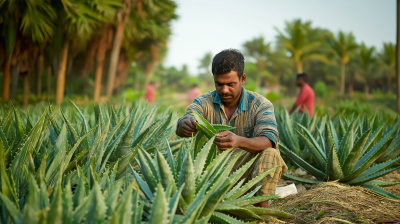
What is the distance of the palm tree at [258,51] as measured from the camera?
4358 cm

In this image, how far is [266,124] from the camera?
86.0 inches

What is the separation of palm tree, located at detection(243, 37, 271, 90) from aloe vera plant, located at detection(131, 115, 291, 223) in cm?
3915

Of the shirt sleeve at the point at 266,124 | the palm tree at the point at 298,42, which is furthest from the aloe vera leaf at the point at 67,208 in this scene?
the palm tree at the point at 298,42

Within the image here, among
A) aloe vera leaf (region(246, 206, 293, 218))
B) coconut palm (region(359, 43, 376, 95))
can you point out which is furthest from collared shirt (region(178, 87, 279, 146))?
coconut palm (region(359, 43, 376, 95))

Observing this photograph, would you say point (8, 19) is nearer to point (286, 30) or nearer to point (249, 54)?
point (286, 30)

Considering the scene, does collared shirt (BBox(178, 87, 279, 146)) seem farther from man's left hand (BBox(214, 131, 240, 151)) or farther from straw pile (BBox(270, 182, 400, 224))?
straw pile (BBox(270, 182, 400, 224))

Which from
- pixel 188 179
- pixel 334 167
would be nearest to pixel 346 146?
pixel 334 167

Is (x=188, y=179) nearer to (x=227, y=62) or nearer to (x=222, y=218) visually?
(x=222, y=218)

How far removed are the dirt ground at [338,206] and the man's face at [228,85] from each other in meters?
0.98

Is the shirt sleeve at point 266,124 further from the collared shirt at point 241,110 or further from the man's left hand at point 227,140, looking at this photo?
the man's left hand at point 227,140

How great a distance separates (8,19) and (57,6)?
1.33 m

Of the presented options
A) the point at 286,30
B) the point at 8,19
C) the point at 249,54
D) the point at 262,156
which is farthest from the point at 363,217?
A: the point at 249,54

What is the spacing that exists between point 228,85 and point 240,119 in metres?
0.32

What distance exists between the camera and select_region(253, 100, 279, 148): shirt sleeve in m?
2.13
